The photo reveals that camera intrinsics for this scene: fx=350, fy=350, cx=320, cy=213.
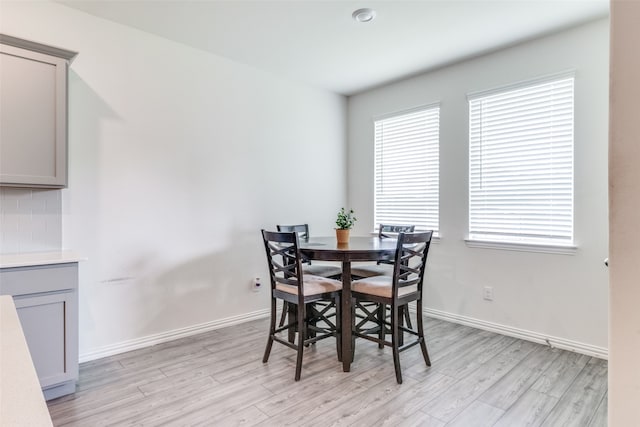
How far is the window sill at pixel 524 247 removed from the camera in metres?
2.87

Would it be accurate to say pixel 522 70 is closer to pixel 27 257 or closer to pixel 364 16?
pixel 364 16

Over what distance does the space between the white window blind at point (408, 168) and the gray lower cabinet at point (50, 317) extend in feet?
10.4

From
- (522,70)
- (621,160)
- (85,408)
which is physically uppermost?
(522,70)

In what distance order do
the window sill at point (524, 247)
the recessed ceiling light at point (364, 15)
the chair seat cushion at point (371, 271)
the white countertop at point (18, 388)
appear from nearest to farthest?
the white countertop at point (18, 388) < the recessed ceiling light at point (364, 15) < the window sill at point (524, 247) < the chair seat cushion at point (371, 271)

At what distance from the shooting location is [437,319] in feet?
12.0

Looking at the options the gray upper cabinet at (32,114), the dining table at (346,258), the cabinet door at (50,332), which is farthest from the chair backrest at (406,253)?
the gray upper cabinet at (32,114)

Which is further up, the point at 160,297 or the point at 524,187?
the point at 524,187

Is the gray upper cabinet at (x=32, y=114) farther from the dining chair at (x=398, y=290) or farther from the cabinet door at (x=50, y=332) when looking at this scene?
the dining chair at (x=398, y=290)

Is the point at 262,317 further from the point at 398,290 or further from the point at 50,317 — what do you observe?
the point at 50,317

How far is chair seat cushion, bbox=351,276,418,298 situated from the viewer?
245 centimetres

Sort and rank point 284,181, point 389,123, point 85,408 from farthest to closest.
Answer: point 389,123
point 284,181
point 85,408

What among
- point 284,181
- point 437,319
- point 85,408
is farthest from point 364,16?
point 85,408

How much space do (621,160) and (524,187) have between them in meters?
2.58

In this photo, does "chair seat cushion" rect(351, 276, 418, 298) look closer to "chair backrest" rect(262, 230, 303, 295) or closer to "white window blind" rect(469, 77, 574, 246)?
"chair backrest" rect(262, 230, 303, 295)
